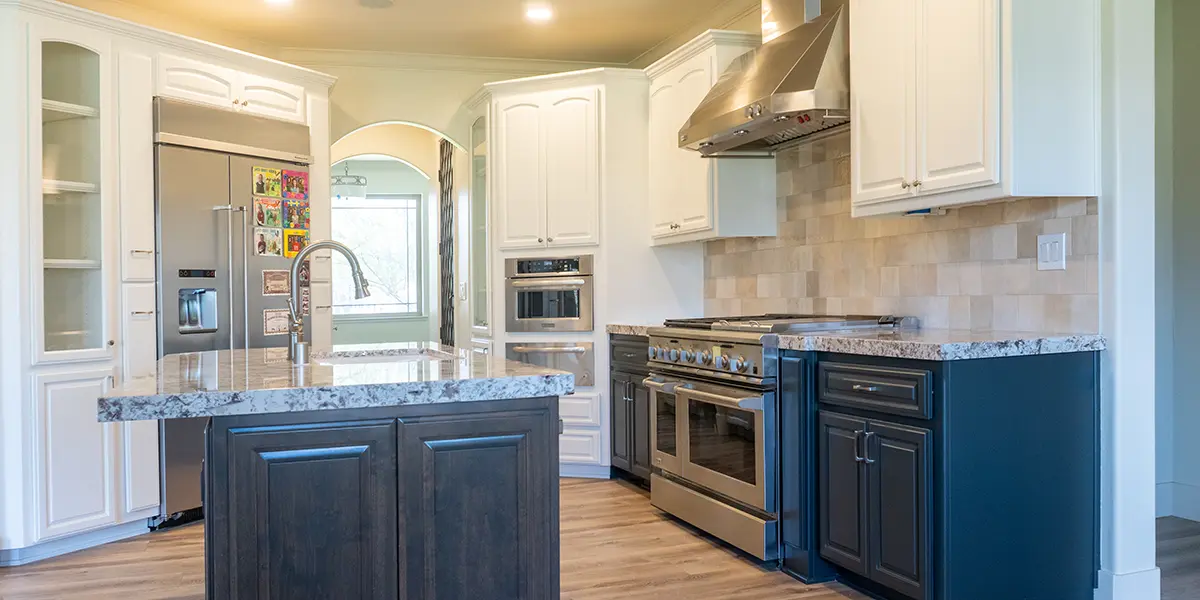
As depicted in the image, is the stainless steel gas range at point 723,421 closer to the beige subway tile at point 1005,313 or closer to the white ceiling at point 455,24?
the beige subway tile at point 1005,313

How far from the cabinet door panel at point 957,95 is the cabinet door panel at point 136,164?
3.43 meters

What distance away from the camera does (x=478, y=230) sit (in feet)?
18.9

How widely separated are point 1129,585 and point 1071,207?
119 centimetres

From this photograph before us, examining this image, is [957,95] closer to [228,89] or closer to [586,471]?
[586,471]

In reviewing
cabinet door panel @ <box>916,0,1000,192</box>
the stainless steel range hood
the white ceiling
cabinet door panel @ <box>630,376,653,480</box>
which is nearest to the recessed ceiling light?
the white ceiling

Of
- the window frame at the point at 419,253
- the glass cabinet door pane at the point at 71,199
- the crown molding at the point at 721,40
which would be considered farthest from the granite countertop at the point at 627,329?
the window frame at the point at 419,253

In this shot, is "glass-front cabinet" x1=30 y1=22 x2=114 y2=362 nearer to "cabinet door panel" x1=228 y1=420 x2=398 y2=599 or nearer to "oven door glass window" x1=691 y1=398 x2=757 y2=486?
"cabinet door panel" x1=228 y1=420 x2=398 y2=599

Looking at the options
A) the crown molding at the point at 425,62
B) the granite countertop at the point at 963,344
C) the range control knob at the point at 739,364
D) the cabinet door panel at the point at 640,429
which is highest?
the crown molding at the point at 425,62

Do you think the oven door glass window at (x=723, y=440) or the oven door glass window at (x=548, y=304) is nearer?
the oven door glass window at (x=723, y=440)

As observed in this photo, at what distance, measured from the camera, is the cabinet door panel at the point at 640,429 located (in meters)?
4.56

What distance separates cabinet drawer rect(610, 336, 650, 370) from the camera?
4.66 m

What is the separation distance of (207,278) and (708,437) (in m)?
2.62

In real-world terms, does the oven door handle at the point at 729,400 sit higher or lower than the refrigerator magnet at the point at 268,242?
lower

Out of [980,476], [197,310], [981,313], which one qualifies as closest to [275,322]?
[197,310]
